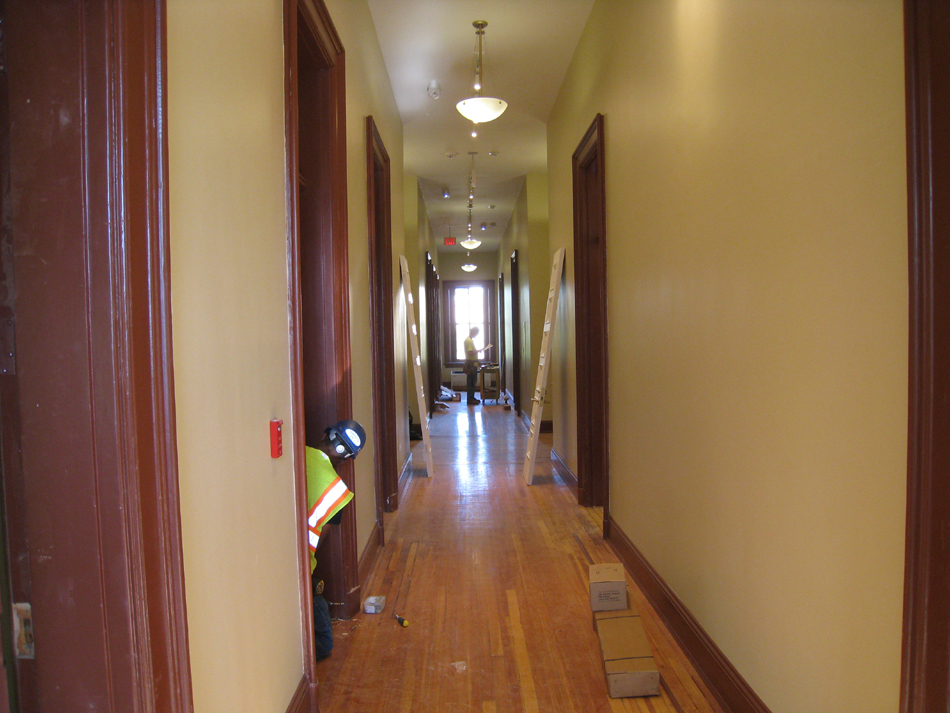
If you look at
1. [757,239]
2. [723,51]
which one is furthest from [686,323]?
[723,51]

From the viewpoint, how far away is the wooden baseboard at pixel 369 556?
3.49 metres

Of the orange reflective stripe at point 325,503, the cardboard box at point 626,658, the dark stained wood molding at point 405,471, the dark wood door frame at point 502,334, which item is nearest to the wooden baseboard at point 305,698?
the orange reflective stripe at point 325,503

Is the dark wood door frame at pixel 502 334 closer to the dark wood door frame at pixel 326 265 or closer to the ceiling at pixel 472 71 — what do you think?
the ceiling at pixel 472 71

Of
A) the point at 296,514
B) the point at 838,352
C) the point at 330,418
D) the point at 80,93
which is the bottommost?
the point at 296,514

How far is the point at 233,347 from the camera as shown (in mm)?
1658

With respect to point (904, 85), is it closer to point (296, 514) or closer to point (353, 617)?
point (296, 514)

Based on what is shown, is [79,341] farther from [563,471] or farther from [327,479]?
[563,471]

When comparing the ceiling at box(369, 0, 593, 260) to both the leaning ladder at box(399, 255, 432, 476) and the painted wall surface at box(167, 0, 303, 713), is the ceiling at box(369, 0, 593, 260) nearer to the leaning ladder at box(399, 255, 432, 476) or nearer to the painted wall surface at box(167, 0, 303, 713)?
the leaning ladder at box(399, 255, 432, 476)

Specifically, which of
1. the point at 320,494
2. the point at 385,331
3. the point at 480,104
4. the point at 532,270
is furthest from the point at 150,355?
the point at 532,270

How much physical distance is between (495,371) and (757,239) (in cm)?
1121

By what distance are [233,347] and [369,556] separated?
2460 mm

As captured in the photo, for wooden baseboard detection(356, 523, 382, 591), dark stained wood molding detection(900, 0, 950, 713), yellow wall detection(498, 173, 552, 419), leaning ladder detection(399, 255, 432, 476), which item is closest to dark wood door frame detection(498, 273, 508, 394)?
yellow wall detection(498, 173, 552, 419)

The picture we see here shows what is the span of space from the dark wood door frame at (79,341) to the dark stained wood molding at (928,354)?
150cm

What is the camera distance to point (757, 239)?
79.9 inches
